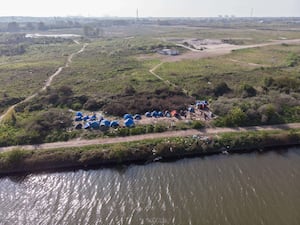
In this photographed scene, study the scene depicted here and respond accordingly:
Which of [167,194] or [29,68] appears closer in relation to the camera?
[167,194]

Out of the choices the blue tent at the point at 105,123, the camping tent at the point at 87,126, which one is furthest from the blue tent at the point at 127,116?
the camping tent at the point at 87,126

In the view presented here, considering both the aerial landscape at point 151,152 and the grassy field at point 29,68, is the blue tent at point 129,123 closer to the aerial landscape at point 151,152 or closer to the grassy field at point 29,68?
the aerial landscape at point 151,152

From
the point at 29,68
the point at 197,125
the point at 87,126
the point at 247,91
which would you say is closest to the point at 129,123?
the point at 87,126

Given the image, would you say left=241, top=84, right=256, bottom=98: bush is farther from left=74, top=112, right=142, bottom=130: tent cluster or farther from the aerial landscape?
left=74, top=112, right=142, bottom=130: tent cluster

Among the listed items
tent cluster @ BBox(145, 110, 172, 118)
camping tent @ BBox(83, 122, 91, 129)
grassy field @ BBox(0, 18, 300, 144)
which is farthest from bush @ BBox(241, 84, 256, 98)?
camping tent @ BBox(83, 122, 91, 129)

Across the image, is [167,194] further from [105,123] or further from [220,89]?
[220,89]

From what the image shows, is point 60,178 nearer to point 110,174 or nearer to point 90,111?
point 110,174
